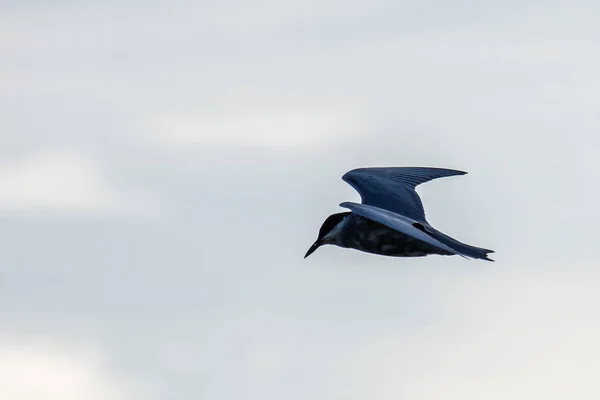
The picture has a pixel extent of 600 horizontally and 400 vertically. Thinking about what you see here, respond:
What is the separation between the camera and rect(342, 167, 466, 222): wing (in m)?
30.3

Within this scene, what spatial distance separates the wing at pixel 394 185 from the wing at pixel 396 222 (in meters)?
2.98

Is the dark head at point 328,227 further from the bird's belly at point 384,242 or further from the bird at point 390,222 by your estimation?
the bird's belly at point 384,242

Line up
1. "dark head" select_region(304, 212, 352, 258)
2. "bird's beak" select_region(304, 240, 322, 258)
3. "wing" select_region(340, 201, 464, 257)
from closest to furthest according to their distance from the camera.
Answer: "wing" select_region(340, 201, 464, 257) → "dark head" select_region(304, 212, 352, 258) → "bird's beak" select_region(304, 240, 322, 258)

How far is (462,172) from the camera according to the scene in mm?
31734

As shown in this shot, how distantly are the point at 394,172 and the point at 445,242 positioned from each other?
255 inches

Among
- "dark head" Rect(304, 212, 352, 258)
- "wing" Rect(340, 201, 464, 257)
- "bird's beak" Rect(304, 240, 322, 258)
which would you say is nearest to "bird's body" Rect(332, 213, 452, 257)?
"dark head" Rect(304, 212, 352, 258)

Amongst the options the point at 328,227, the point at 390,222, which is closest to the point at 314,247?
the point at 328,227

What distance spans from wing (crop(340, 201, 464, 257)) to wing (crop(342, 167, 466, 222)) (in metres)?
2.98

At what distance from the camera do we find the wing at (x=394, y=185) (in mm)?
30344

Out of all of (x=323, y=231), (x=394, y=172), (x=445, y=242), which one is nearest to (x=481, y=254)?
(x=445, y=242)

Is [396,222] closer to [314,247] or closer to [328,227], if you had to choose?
[328,227]

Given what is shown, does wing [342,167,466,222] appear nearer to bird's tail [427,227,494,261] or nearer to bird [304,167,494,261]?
bird [304,167,494,261]

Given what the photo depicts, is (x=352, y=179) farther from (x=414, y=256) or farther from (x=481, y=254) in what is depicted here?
(x=481, y=254)

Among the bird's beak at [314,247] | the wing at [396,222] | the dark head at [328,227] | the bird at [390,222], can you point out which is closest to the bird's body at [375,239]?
the bird at [390,222]
